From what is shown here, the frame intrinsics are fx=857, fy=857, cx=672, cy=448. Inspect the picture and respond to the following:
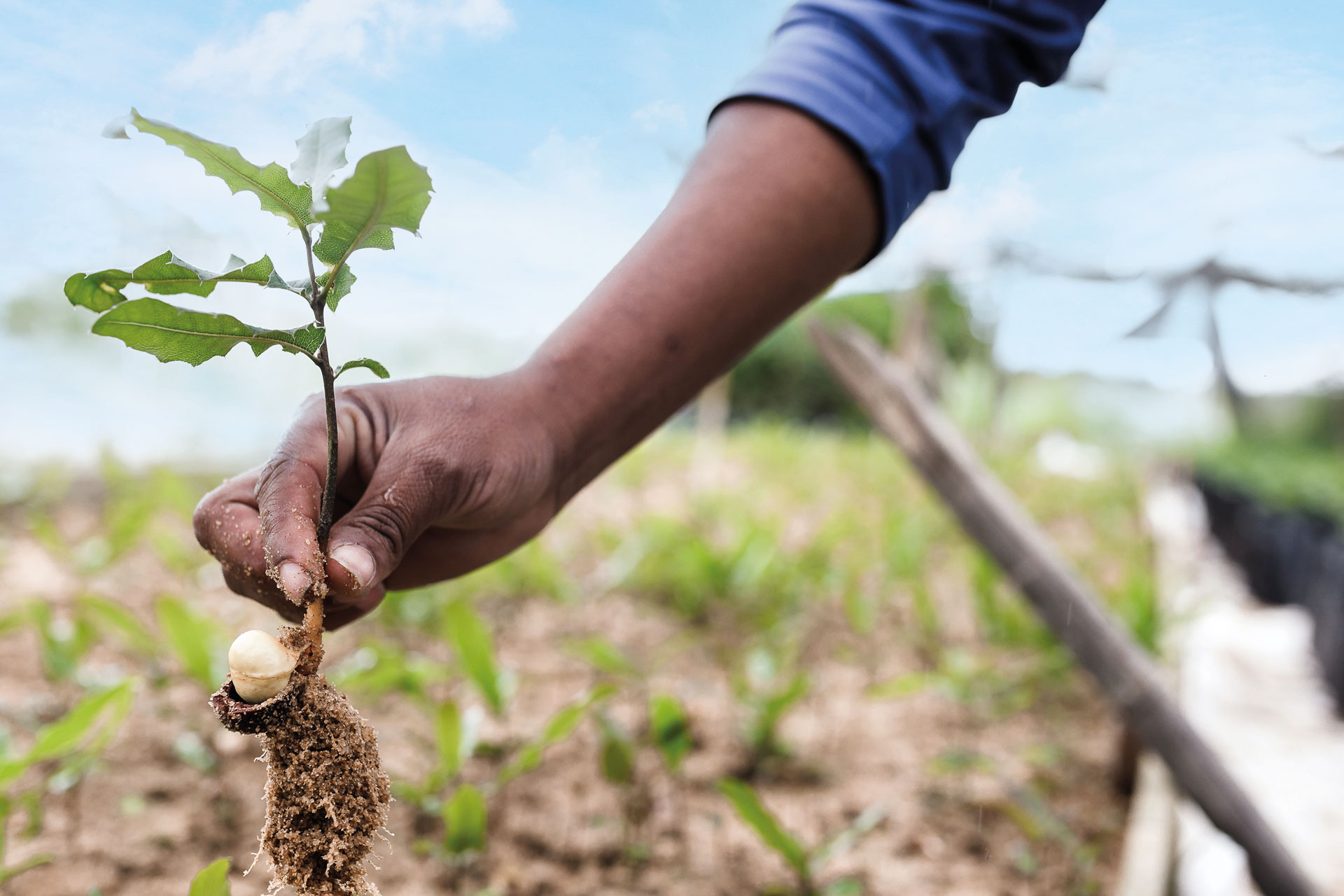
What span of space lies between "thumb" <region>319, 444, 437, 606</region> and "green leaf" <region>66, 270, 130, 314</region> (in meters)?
0.15

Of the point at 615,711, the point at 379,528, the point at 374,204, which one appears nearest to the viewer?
the point at 374,204

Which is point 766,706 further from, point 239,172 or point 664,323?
point 239,172

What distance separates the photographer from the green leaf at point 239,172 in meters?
0.36

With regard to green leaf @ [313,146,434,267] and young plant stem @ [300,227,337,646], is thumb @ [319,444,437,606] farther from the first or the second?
green leaf @ [313,146,434,267]

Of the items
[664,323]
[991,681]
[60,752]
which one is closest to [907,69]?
[664,323]

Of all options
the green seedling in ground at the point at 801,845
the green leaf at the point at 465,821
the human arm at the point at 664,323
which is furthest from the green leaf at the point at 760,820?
the human arm at the point at 664,323

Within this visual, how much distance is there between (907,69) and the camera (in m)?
0.63

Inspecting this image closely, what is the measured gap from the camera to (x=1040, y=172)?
2.32 ft

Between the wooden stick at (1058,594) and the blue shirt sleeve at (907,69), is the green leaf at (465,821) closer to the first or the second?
the blue shirt sleeve at (907,69)

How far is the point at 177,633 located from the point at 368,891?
0.74 metres

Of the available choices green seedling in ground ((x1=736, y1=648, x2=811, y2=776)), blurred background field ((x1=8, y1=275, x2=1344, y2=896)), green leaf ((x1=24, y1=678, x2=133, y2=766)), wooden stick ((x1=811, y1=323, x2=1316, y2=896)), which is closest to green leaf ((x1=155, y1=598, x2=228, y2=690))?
blurred background field ((x1=8, y1=275, x2=1344, y2=896))

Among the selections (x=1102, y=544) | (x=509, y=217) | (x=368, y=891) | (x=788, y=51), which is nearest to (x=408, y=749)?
(x=368, y=891)

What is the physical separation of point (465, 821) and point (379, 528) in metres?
0.50

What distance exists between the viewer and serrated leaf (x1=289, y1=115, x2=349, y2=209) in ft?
1.28
